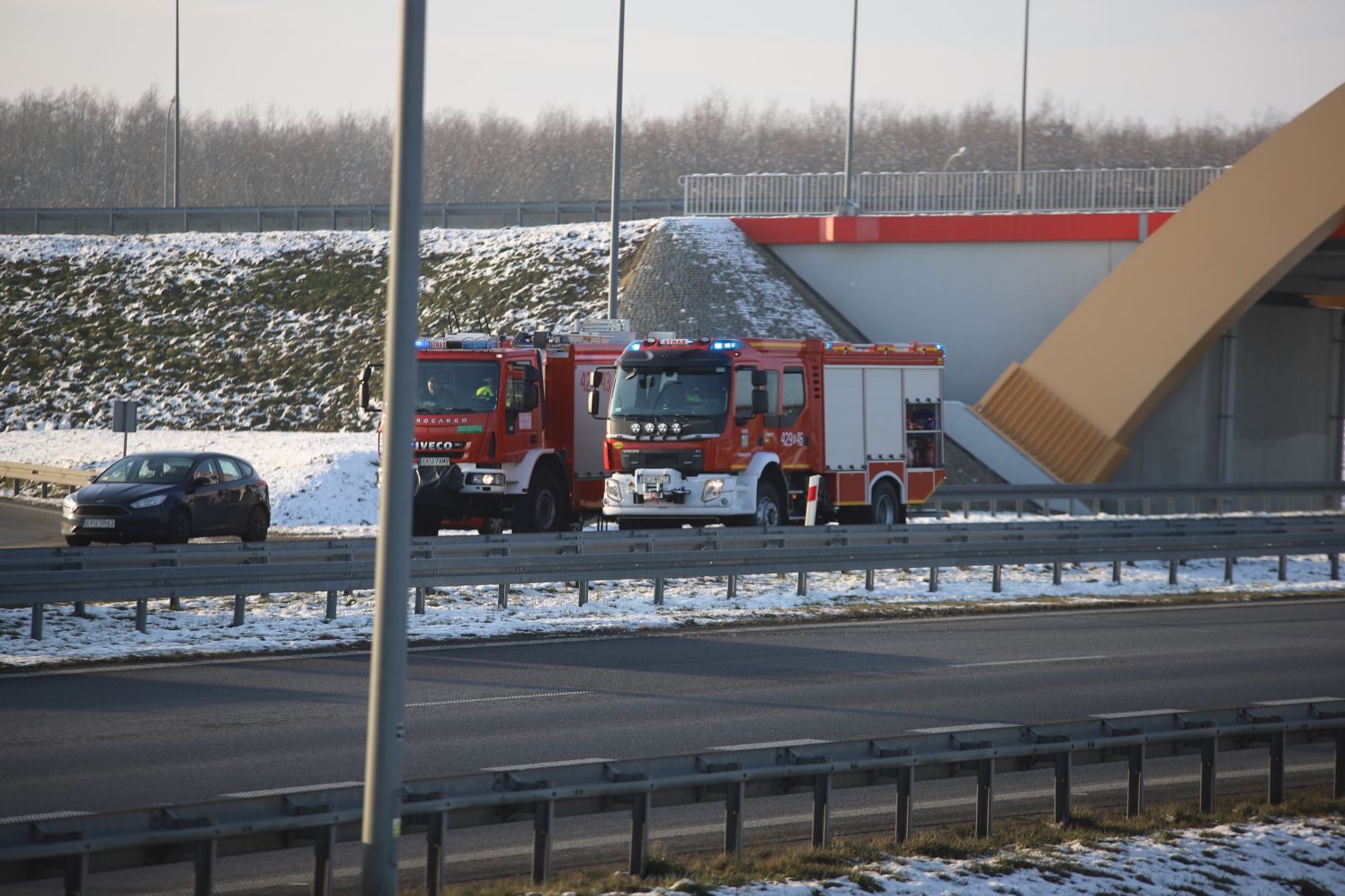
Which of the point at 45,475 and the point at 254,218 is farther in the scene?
the point at 254,218

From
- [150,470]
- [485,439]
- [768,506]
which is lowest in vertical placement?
[768,506]

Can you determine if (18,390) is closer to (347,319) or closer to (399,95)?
(347,319)

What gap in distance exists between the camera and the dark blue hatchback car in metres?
21.2

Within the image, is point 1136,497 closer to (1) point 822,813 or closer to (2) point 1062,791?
(2) point 1062,791

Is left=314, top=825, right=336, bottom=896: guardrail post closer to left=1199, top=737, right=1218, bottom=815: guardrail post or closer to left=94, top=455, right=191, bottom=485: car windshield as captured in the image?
left=1199, top=737, right=1218, bottom=815: guardrail post

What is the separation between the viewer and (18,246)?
51156 millimetres

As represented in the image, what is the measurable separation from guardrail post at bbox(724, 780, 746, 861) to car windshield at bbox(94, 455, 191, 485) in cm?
1625

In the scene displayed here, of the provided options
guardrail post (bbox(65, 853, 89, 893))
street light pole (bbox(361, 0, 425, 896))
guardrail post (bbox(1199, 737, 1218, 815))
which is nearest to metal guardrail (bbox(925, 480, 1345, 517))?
guardrail post (bbox(1199, 737, 1218, 815))

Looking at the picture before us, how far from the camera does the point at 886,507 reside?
25000mm

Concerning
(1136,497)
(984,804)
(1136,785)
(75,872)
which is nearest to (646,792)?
(984,804)

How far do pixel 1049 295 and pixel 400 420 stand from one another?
3535 cm

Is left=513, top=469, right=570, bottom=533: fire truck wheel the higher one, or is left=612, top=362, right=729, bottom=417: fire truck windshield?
left=612, top=362, right=729, bottom=417: fire truck windshield

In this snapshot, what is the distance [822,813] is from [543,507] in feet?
50.6

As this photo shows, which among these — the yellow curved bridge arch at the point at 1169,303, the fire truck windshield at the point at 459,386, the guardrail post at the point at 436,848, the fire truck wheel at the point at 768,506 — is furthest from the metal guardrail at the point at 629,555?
the yellow curved bridge arch at the point at 1169,303
